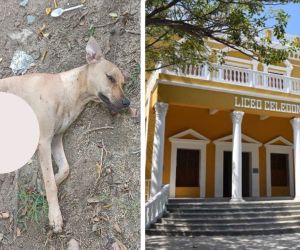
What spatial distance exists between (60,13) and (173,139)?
1089cm

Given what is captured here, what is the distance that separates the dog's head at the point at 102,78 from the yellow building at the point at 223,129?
822cm

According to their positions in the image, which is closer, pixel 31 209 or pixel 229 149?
pixel 31 209

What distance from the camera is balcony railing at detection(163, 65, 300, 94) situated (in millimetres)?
11508

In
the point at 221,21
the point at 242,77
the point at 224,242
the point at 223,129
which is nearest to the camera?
the point at 221,21

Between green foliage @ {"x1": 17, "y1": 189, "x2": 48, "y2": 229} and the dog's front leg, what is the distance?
0.15 ft

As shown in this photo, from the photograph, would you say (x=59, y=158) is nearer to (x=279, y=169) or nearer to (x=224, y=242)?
(x=224, y=242)

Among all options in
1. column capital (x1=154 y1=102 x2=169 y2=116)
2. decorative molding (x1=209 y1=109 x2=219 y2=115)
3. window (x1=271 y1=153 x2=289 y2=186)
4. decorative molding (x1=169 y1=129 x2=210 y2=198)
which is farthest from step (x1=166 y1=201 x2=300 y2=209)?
window (x1=271 y1=153 x2=289 y2=186)

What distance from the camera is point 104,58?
8.59 ft

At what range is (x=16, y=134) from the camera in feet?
8.16

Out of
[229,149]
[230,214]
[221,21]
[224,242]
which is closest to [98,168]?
[221,21]

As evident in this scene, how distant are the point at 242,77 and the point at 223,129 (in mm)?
2764

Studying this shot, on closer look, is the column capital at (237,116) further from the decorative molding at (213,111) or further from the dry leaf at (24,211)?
the dry leaf at (24,211)

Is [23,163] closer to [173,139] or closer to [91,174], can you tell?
[91,174]

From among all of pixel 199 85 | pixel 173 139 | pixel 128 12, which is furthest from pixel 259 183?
pixel 128 12
